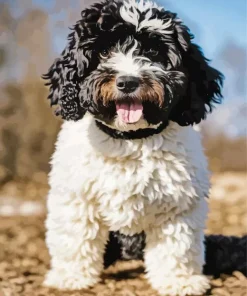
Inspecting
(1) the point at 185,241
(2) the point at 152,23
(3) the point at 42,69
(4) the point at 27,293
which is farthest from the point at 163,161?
(3) the point at 42,69

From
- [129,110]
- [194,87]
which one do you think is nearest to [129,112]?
[129,110]

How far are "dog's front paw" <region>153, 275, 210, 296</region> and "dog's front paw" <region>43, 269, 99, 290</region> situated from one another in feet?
1.38

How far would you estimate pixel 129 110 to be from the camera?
3.41 meters

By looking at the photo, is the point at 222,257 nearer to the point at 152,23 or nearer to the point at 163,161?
the point at 163,161

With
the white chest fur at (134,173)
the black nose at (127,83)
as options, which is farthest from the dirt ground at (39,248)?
the black nose at (127,83)

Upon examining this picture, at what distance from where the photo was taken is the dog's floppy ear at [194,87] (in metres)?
3.59

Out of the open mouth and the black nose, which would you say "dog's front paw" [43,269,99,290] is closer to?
the open mouth

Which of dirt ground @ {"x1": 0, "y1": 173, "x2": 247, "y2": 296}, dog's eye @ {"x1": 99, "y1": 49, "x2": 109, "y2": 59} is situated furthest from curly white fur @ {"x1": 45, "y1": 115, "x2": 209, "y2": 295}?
dog's eye @ {"x1": 99, "y1": 49, "x2": 109, "y2": 59}

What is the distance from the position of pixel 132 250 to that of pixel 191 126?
36.6 inches

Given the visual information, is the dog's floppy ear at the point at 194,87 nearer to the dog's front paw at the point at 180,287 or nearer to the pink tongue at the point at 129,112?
the pink tongue at the point at 129,112

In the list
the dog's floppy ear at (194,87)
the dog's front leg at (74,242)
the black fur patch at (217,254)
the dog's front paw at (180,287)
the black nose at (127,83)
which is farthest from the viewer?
the black fur patch at (217,254)

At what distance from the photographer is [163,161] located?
371cm

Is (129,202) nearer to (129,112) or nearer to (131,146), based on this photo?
(131,146)

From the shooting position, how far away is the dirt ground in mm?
4059
